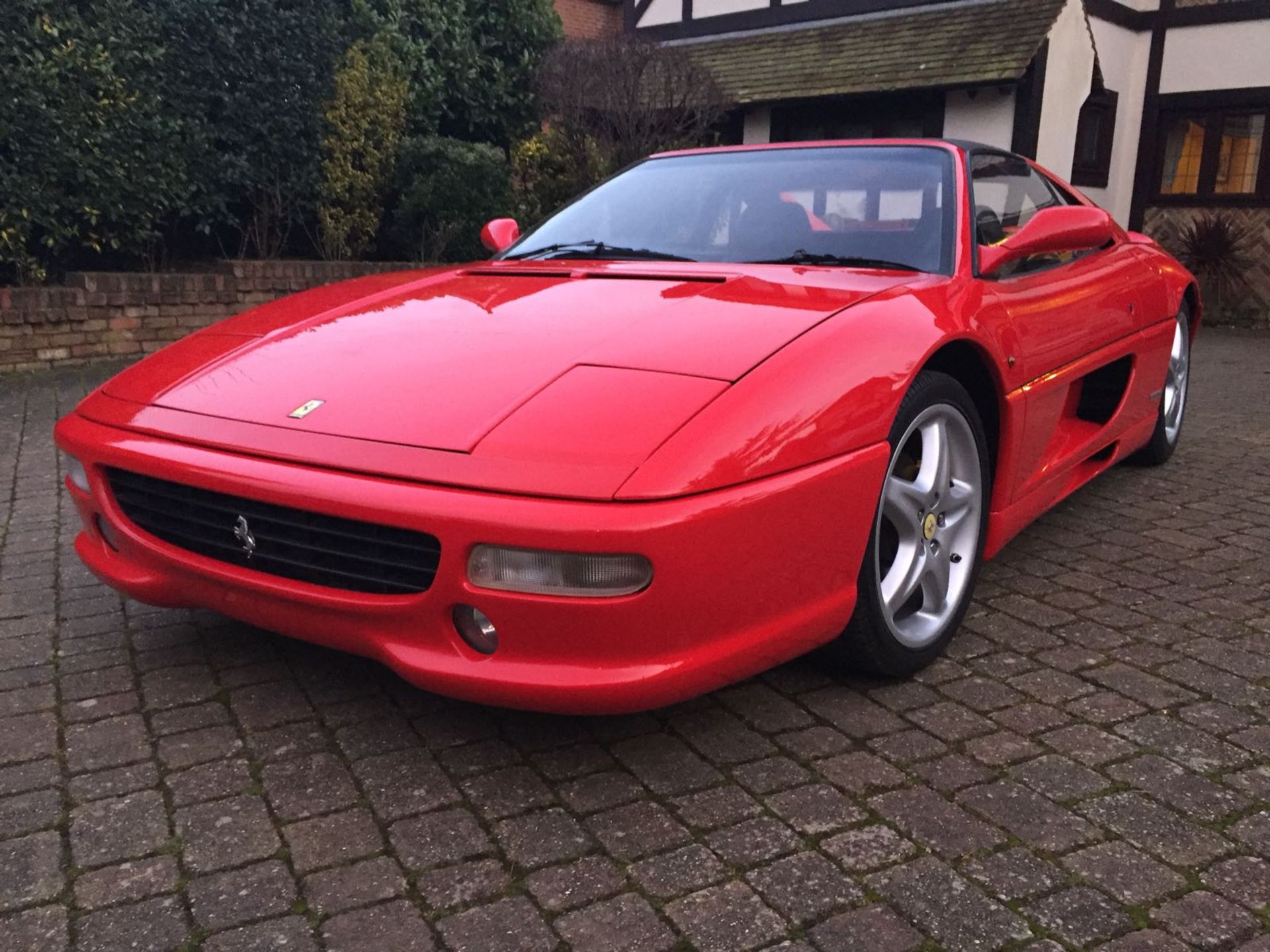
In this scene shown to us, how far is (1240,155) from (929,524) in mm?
12075

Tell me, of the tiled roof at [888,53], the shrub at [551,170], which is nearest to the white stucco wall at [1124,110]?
the tiled roof at [888,53]

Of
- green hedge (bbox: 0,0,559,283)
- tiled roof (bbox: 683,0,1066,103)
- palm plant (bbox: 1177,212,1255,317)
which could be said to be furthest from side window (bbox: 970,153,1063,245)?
palm plant (bbox: 1177,212,1255,317)

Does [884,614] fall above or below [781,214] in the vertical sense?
below

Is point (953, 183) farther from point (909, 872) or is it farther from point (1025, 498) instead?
point (909, 872)

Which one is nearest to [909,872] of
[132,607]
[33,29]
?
[132,607]

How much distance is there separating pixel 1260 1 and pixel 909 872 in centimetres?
1299

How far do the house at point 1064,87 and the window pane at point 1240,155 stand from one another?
2 cm

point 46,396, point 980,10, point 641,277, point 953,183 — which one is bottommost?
point 46,396

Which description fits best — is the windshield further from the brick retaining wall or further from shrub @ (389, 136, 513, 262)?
shrub @ (389, 136, 513, 262)

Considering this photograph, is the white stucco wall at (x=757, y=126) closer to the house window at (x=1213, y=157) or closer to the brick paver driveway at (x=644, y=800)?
the house window at (x=1213, y=157)

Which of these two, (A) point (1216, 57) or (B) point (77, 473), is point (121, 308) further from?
(A) point (1216, 57)

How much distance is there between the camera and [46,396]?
243 inches

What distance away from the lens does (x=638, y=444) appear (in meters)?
1.91

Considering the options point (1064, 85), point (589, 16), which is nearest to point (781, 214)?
point (1064, 85)
